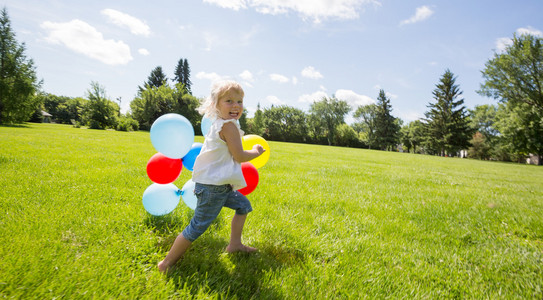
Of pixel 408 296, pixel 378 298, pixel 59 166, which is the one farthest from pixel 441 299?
pixel 59 166

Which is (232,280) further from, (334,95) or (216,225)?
(334,95)

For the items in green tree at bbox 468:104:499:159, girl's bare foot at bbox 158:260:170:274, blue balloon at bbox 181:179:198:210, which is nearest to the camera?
girl's bare foot at bbox 158:260:170:274

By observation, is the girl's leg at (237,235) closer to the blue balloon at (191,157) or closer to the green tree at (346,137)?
the blue balloon at (191,157)

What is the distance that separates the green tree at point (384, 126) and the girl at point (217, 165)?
197ft

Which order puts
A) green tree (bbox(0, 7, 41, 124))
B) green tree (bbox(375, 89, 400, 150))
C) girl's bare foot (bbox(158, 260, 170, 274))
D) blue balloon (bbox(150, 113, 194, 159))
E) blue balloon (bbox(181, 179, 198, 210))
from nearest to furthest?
girl's bare foot (bbox(158, 260, 170, 274)) < blue balloon (bbox(150, 113, 194, 159)) < blue balloon (bbox(181, 179, 198, 210)) < green tree (bbox(0, 7, 41, 124)) < green tree (bbox(375, 89, 400, 150))

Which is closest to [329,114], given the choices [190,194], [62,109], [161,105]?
[161,105]

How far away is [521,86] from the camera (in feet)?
94.8

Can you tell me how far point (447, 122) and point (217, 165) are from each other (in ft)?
186

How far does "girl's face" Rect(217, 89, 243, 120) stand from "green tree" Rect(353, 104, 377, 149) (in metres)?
60.1

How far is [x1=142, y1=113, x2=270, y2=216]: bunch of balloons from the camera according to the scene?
252cm

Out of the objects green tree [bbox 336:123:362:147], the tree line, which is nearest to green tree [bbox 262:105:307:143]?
the tree line

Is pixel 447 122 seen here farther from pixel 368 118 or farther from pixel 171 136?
pixel 171 136

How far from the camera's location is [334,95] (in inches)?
2307

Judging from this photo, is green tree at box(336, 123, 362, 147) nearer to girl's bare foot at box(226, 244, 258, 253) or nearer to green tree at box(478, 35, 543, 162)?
green tree at box(478, 35, 543, 162)
